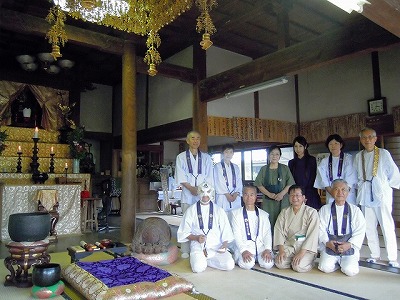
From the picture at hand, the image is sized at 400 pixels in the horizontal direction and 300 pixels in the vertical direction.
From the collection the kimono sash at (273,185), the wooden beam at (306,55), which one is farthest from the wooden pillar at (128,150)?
the kimono sash at (273,185)

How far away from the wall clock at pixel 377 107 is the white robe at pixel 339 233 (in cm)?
346

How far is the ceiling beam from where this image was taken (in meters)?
4.67

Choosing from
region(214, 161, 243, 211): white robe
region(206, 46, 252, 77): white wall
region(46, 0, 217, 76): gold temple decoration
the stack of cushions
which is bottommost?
the stack of cushions

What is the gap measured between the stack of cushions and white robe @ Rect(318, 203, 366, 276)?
1.52 meters

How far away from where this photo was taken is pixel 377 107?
255 inches

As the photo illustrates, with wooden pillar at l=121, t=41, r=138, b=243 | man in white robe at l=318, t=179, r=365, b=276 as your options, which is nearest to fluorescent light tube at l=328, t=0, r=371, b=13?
man in white robe at l=318, t=179, r=365, b=276

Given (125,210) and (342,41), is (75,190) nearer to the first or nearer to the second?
(125,210)

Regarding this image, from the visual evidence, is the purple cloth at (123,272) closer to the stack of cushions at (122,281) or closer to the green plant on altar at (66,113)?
the stack of cushions at (122,281)

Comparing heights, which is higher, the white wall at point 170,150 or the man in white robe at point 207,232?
the white wall at point 170,150

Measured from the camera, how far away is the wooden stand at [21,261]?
3.02 metres

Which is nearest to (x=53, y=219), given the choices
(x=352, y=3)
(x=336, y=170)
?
(x=336, y=170)

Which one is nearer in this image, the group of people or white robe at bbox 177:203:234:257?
the group of people

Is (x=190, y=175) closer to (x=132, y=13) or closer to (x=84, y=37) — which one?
(x=132, y=13)

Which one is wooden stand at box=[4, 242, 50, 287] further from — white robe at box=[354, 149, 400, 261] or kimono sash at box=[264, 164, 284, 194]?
white robe at box=[354, 149, 400, 261]
